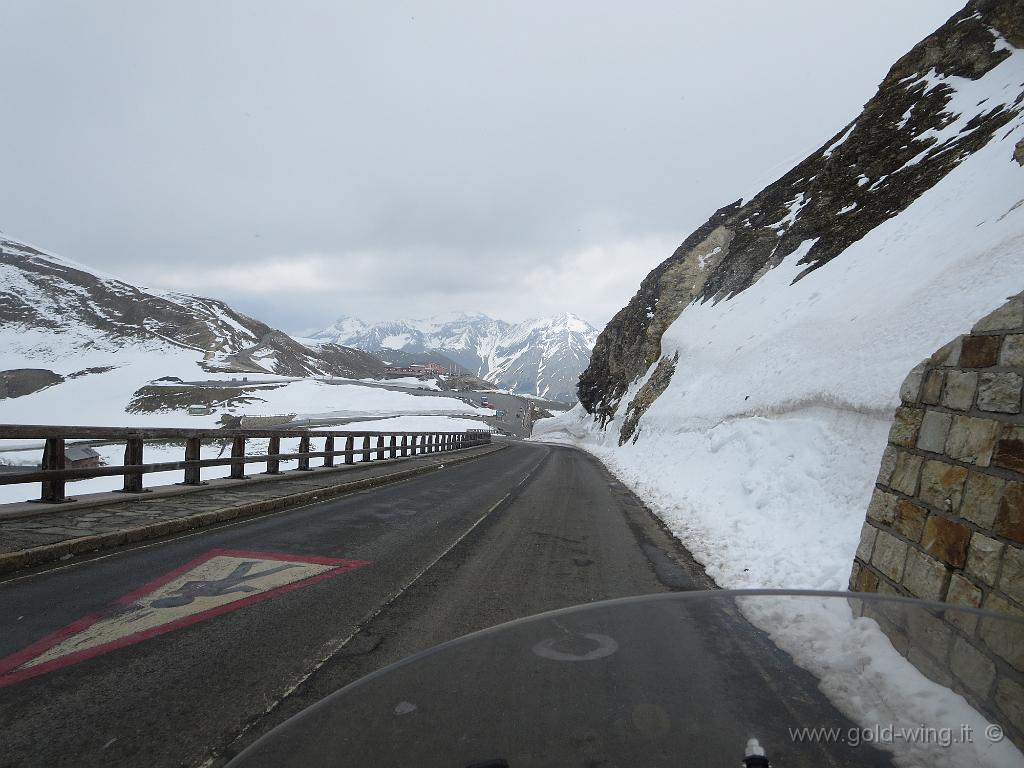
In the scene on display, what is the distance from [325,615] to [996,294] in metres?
9.66

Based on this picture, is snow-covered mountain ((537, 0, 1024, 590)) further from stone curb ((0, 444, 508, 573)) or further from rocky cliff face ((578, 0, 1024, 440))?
stone curb ((0, 444, 508, 573))

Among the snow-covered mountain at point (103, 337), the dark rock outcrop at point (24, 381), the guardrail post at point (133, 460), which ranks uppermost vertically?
the snow-covered mountain at point (103, 337)

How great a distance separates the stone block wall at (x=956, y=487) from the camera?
3.15 m

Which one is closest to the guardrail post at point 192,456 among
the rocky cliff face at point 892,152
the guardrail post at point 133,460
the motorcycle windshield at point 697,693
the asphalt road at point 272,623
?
the guardrail post at point 133,460

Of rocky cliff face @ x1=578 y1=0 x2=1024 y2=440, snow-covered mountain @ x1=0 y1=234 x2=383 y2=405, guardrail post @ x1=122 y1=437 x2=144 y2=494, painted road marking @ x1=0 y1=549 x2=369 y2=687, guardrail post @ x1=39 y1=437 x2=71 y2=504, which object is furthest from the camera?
snow-covered mountain @ x1=0 y1=234 x2=383 y2=405

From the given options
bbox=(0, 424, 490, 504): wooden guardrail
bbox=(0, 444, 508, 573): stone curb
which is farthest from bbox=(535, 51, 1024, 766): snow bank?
bbox=(0, 424, 490, 504): wooden guardrail

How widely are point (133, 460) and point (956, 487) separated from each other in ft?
33.1

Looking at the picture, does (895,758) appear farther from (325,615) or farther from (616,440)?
(616,440)

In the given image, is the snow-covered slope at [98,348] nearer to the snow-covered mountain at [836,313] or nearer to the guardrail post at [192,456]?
the snow-covered mountain at [836,313]

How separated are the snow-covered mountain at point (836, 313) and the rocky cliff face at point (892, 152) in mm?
104

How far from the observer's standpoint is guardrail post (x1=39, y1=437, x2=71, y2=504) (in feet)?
22.8

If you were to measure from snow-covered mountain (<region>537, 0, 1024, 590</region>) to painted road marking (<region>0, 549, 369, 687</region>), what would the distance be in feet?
15.3

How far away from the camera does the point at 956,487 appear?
3.68 meters

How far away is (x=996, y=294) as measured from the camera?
7.61 m
